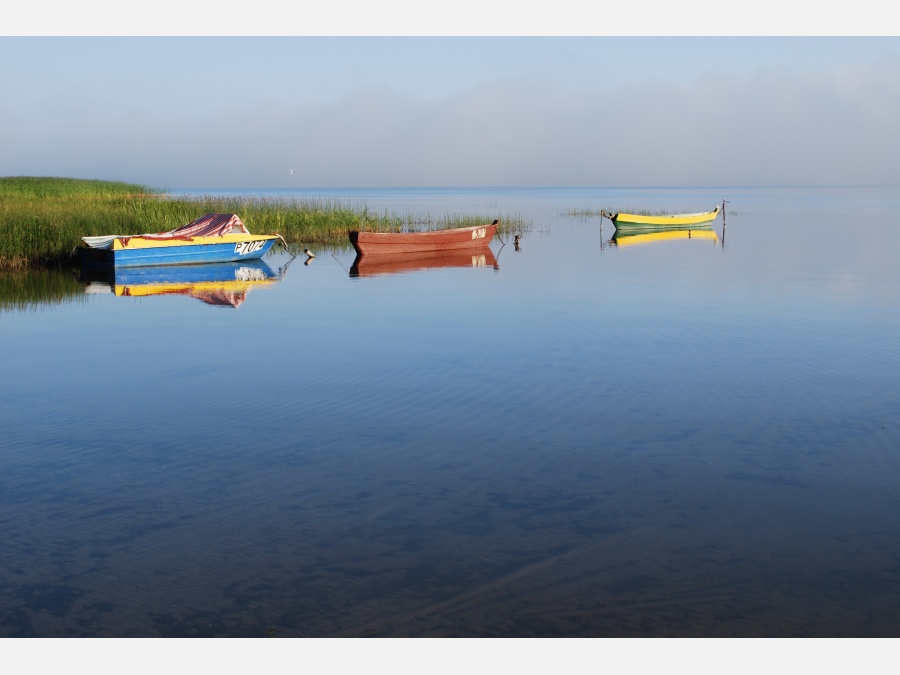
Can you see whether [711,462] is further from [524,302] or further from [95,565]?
[524,302]

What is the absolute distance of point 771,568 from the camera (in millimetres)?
5406

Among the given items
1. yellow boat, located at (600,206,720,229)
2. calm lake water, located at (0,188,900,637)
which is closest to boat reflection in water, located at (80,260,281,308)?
calm lake water, located at (0,188,900,637)

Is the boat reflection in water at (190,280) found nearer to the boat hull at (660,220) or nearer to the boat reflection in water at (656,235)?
the boat reflection in water at (656,235)

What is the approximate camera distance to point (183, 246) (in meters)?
24.9

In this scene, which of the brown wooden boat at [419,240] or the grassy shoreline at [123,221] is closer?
the grassy shoreline at [123,221]

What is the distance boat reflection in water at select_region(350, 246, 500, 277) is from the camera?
1033 inches

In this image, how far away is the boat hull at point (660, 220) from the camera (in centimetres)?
4259

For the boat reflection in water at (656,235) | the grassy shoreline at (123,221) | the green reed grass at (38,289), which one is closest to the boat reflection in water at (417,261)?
the grassy shoreline at (123,221)

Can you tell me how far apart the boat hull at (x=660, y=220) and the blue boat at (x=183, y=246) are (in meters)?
20.7

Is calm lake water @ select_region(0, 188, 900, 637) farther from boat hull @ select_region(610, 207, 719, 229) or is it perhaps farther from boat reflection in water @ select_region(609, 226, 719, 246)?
boat hull @ select_region(610, 207, 719, 229)

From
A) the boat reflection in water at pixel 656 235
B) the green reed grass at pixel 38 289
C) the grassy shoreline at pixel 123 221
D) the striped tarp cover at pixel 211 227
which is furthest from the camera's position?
the boat reflection in water at pixel 656 235

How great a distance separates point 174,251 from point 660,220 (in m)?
26.4

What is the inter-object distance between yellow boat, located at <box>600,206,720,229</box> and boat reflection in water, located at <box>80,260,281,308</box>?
20.9 metres

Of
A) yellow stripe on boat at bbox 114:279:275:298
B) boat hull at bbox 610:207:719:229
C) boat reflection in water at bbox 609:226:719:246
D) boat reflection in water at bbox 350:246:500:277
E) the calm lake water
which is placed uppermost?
boat hull at bbox 610:207:719:229
